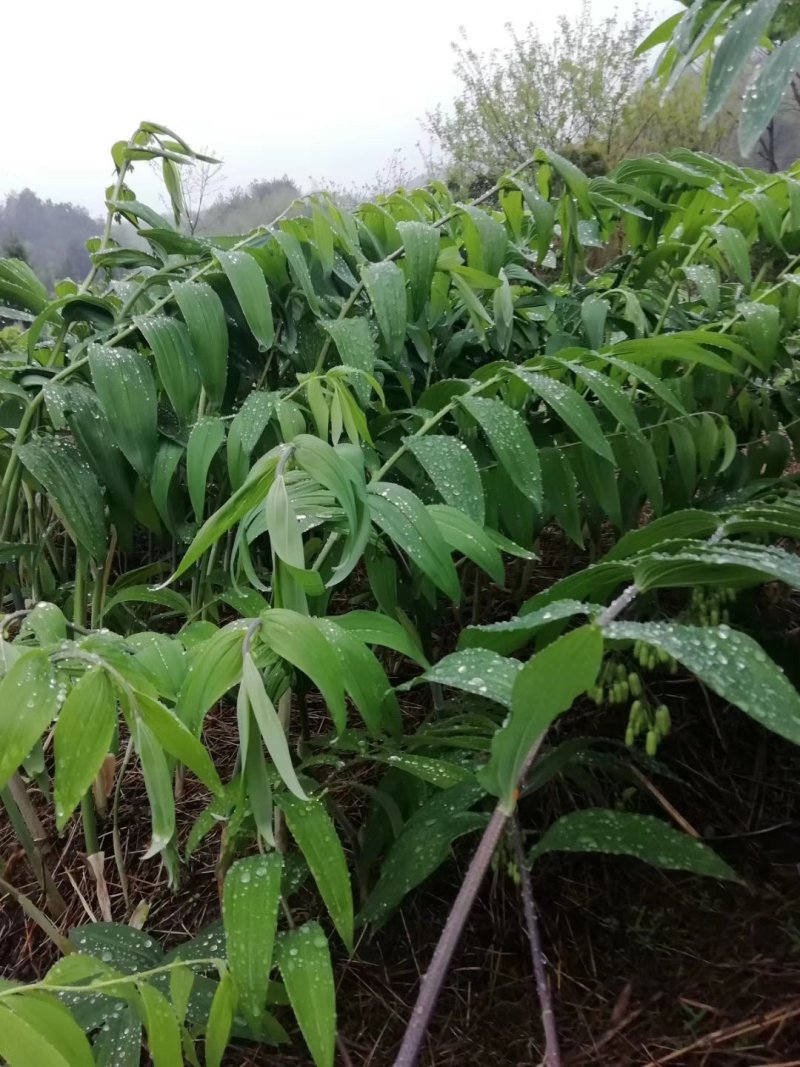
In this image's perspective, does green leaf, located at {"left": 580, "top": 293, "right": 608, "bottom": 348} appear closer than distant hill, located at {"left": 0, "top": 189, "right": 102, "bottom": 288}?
Yes

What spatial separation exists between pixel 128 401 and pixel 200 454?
3.7 inches

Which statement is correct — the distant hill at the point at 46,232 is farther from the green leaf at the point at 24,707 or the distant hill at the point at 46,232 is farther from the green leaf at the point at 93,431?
the green leaf at the point at 24,707

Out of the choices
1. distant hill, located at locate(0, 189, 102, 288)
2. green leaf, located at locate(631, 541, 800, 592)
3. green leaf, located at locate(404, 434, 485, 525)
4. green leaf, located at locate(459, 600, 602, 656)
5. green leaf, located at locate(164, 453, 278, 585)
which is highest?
distant hill, located at locate(0, 189, 102, 288)

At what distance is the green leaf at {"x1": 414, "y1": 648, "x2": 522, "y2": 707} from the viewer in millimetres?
330

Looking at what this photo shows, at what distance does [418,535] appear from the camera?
394 millimetres

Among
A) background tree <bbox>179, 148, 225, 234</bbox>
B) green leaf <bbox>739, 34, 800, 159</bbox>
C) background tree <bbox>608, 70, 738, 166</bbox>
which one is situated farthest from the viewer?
background tree <bbox>608, 70, 738, 166</bbox>

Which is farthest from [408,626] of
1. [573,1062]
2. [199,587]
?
[573,1062]

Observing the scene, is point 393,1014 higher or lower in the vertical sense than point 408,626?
lower

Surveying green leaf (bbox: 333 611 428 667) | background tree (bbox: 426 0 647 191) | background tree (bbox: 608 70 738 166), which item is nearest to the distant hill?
green leaf (bbox: 333 611 428 667)

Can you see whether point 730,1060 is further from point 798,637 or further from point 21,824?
point 21,824

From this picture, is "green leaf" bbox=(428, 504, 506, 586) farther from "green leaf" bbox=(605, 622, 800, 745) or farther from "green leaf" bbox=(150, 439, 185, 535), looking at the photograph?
"green leaf" bbox=(150, 439, 185, 535)

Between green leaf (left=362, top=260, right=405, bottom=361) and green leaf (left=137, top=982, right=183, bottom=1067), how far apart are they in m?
0.45

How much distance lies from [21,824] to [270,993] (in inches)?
8.5

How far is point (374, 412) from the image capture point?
702 millimetres
